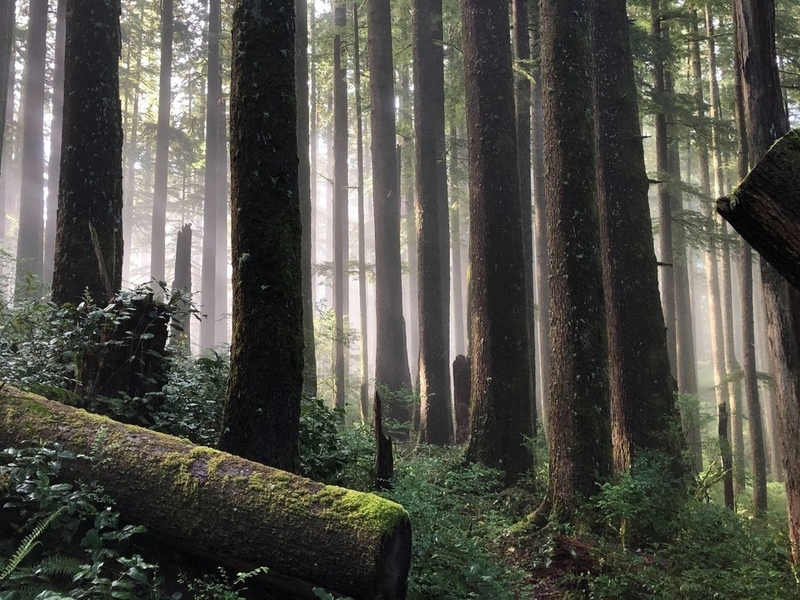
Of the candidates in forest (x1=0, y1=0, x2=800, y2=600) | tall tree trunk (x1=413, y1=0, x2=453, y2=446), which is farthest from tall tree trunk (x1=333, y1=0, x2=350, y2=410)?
forest (x1=0, y1=0, x2=800, y2=600)

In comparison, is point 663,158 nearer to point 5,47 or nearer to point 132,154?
point 5,47

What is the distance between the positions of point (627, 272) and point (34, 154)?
70.0 ft

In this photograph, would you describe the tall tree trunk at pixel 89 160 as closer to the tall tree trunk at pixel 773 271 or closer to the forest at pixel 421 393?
the forest at pixel 421 393

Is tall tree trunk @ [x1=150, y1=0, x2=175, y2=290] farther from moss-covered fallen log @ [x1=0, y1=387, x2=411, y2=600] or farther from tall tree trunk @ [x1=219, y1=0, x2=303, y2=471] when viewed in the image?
moss-covered fallen log @ [x1=0, y1=387, x2=411, y2=600]

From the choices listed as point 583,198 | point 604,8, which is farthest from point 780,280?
point 604,8

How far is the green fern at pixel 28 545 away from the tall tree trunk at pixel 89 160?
392cm

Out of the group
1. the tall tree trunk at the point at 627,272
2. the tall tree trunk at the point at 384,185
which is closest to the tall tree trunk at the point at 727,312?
the tall tree trunk at the point at 627,272

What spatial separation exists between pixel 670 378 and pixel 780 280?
129 inches

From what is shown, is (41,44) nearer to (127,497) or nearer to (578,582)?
(127,497)

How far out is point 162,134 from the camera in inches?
1104

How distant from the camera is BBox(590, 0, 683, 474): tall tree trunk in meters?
9.29

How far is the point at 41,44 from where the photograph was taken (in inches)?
913

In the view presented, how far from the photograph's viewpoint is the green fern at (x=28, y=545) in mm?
3635

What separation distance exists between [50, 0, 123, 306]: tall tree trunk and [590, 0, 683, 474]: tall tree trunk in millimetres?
7327
